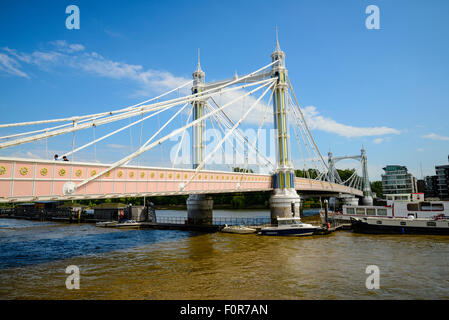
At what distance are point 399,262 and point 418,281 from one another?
4322 mm

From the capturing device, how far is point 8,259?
23078mm

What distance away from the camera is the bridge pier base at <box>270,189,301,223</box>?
39.0 metres

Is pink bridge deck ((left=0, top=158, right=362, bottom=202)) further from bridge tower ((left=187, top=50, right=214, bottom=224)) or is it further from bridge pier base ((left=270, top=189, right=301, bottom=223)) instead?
bridge tower ((left=187, top=50, right=214, bottom=224))

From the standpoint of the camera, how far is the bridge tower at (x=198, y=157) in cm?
4325

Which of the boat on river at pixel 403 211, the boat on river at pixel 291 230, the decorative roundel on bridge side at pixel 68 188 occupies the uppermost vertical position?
the decorative roundel on bridge side at pixel 68 188

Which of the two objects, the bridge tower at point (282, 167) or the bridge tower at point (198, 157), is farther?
the bridge tower at point (198, 157)

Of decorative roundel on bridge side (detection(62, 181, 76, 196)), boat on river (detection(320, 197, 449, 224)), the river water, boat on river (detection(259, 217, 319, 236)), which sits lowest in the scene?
the river water

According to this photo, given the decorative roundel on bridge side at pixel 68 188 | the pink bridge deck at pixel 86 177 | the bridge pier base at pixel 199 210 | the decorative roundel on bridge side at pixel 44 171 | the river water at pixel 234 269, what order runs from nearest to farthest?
the pink bridge deck at pixel 86 177, the river water at pixel 234 269, the decorative roundel on bridge side at pixel 44 171, the decorative roundel on bridge side at pixel 68 188, the bridge pier base at pixel 199 210

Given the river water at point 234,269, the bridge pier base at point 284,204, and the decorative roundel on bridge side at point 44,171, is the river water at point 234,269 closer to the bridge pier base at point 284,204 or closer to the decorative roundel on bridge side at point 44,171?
the decorative roundel on bridge side at point 44,171

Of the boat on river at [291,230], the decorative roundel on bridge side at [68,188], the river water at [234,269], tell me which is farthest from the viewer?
the boat on river at [291,230]

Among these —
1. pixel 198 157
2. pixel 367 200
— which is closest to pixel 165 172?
pixel 198 157

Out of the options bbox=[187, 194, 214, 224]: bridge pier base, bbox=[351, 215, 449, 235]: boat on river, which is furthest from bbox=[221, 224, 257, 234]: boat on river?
bbox=[351, 215, 449, 235]: boat on river

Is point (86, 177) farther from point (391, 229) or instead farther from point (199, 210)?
point (391, 229)

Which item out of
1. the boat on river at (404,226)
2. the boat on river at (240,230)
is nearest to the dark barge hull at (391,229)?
the boat on river at (404,226)
